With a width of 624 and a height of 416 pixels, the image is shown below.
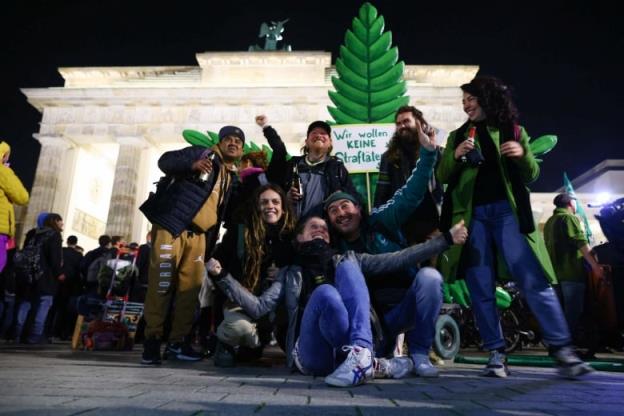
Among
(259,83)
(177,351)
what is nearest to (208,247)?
(177,351)

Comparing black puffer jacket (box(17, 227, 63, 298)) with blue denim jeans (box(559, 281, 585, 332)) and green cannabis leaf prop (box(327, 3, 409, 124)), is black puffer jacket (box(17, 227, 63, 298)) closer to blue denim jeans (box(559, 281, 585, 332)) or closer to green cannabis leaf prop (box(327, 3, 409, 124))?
green cannabis leaf prop (box(327, 3, 409, 124))

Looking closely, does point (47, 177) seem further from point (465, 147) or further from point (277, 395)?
point (277, 395)

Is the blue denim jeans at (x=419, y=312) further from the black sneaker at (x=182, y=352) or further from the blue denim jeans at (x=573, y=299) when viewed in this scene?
the blue denim jeans at (x=573, y=299)

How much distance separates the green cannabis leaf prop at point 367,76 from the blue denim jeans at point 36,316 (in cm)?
466

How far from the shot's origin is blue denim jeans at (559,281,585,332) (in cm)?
462

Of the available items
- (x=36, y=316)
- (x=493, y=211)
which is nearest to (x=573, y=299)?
(x=493, y=211)

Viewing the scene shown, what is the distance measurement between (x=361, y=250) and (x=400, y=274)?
0.98 feet

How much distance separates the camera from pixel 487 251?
2.88m

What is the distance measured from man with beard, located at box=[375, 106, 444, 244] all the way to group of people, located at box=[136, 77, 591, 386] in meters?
0.01

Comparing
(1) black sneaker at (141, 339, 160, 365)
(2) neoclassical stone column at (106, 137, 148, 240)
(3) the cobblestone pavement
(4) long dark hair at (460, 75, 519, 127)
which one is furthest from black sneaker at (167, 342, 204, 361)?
(2) neoclassical stone column at (106, 137, 148, 240)

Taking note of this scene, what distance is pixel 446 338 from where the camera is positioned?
4.19 m

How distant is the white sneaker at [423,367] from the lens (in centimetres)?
254

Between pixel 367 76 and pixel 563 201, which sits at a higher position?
pixel 367 76

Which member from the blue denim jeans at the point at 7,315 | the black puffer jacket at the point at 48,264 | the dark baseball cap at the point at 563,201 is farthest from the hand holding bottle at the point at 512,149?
the blue denim jeans at the point at 7,315
